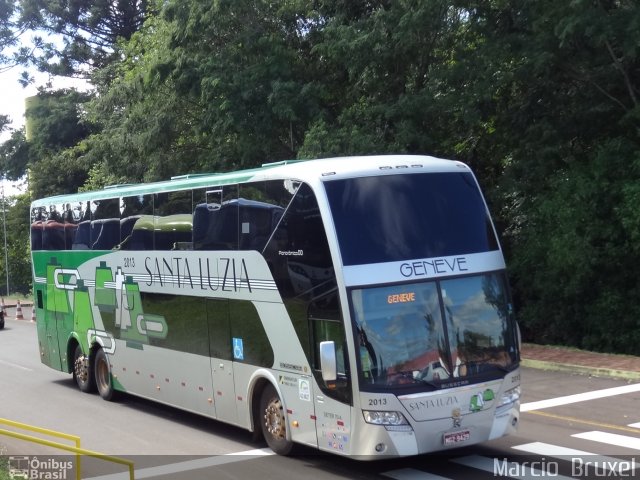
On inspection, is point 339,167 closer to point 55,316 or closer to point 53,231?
point 53,231

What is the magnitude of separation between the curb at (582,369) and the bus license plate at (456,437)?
7550mm

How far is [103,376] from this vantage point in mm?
17094

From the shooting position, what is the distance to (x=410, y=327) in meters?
9.61

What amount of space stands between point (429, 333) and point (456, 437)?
3.86ft

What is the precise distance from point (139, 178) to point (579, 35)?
17.4 m

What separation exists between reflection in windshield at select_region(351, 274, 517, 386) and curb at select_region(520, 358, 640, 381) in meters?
6.97

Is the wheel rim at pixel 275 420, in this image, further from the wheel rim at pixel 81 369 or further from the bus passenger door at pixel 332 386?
the wheel rim at pixel 81 369

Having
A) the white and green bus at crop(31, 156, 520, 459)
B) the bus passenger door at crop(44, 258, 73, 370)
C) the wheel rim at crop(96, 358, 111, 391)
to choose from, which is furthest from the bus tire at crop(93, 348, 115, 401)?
the white and green bus at crop(31, 156, 520, 459)

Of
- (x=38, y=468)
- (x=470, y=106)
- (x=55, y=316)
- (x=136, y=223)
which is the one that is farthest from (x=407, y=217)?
(x=470, y=106)

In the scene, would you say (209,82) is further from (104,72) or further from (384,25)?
(104,72)

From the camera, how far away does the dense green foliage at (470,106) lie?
20297mm

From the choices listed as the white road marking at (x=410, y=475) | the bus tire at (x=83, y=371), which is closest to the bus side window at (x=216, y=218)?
the white road marking at (x=410, y=475)

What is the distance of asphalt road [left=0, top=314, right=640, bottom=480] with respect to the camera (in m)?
10.0

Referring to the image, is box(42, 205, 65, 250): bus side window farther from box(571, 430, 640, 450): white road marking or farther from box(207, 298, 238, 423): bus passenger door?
box(571, 430, 640, 450): white road marking
